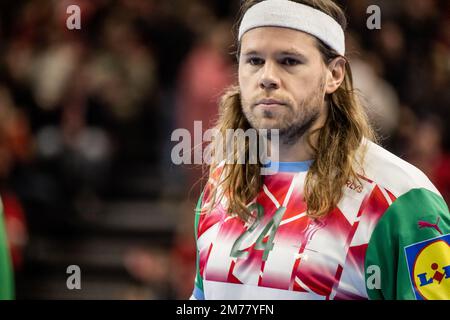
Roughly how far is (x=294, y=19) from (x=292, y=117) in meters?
0.39

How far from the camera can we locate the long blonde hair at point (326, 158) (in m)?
3.52

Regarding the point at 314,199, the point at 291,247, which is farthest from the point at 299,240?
the point at 314,199

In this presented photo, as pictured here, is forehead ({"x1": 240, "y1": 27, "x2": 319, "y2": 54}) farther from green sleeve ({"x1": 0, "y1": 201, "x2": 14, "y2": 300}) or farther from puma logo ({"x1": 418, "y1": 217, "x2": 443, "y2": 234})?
green sleeve ({"x1": 0, "y1": 201, "x2": 14, "y2": 300})

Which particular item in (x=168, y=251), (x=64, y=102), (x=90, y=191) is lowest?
(x=168, y=251)

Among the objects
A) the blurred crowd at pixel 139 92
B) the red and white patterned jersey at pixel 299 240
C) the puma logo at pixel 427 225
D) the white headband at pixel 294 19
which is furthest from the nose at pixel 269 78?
the blurred crowd at pixel 139 92

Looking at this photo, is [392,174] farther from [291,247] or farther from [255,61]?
[255,61]

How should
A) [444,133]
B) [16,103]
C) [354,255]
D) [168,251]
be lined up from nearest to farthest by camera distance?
1. [354,255]
2. [444,133]
3. [168,251]
4. [16,103]

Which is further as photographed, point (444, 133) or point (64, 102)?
point (64, 102)

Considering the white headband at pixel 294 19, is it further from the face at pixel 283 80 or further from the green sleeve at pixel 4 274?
the green sleeve at pixel 4 274

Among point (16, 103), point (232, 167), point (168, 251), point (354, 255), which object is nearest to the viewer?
point (354, 255)

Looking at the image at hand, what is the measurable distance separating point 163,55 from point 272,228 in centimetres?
638

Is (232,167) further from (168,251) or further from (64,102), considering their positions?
(64,102)
